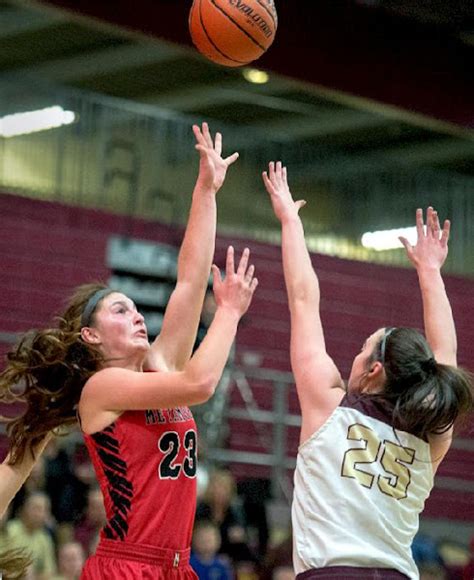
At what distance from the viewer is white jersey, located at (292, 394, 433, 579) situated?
3.88 meters

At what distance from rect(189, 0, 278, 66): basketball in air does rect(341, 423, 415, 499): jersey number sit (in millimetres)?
2619

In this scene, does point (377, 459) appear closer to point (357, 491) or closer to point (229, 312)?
point (357, 491)

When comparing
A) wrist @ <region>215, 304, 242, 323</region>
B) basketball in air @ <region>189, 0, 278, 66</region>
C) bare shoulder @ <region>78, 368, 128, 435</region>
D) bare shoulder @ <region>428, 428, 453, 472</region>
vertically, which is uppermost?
basketball in air @ <region>189, 0, 278, 66</region>

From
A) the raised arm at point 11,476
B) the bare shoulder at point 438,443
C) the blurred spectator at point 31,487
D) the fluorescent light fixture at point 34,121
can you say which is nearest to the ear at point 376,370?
the bare shoulder at point 438,443

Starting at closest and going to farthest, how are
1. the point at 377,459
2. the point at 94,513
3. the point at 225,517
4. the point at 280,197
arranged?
the point at 377,459
the point at 280,197
the point at 94,513
the point at 225,517

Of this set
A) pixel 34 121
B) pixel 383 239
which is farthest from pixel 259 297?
pixel 34 121

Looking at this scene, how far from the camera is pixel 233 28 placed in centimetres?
593

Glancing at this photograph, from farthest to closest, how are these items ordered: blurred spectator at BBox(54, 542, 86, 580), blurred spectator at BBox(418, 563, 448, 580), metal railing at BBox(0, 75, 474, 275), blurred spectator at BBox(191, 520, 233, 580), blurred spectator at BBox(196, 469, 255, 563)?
metal railing at BBox(0, 75, 474, 275), blurred spectator at BBox(196, 469, 255, 563), blurred spectator at BBox(418, 563, 448, 580), blurred spectator at BBox(191, 520, 233, 580), blurred spectator at BBox(54, 542, 86, 580)

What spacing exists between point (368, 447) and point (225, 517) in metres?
6.17

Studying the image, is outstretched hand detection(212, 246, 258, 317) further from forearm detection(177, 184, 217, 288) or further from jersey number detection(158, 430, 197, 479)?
jersey number detection(158, 430, 197, 479)

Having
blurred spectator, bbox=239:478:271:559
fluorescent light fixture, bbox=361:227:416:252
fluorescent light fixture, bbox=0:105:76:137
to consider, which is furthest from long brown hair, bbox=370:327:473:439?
fluorescent light fixture, bbox=361:227:416:252

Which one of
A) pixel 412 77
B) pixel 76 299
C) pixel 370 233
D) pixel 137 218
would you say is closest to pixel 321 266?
pixel 370 233

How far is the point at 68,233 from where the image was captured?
13945 millimetres

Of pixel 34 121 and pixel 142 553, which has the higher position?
pixel 34 121
